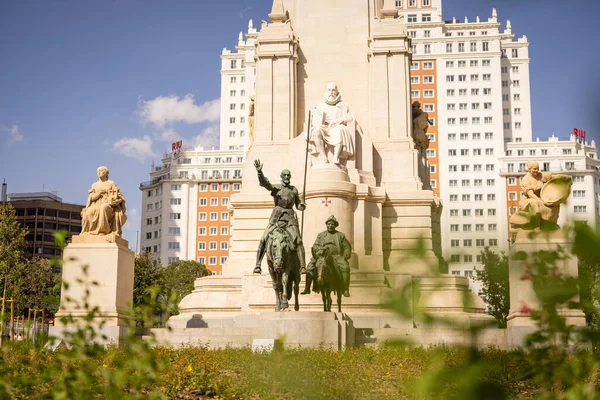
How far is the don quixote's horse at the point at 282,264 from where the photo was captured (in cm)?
1938

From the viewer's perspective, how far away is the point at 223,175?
12125 centimetres

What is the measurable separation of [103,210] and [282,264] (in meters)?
7.69

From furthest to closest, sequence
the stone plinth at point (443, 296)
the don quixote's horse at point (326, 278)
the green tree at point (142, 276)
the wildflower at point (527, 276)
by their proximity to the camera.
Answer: the green tree at point (142, 276) → the don quixote's horse at point (326, 278) → the wildflower at point (527, 276) → the stone plinth at point (443, 296)

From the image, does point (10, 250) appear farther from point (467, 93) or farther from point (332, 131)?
point (467, 93)

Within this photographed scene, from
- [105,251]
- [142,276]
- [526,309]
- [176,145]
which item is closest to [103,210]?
[105,251]

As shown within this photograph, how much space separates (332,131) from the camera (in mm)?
27984

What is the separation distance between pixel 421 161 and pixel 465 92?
9358 cm

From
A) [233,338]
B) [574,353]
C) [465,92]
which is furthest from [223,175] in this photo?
[574,353]

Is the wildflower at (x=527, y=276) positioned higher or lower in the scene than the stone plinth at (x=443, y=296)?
higher

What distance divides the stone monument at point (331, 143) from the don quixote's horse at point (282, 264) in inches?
159

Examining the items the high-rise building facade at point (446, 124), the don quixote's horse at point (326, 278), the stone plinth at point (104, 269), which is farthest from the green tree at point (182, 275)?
the don quixote's horse at point (326, 278)

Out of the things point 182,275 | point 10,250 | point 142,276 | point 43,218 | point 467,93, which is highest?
point 467,93

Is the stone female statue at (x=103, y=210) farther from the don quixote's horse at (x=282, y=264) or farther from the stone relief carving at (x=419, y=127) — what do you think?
the stone relief carving at (x=419, y=127)

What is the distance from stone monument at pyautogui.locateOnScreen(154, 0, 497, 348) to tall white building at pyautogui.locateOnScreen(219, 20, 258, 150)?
3758 inches
